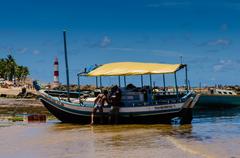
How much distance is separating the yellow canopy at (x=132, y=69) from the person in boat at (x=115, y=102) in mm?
979

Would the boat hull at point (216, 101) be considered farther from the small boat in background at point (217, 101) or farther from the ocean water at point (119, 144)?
the ocean water at point (119, 144)

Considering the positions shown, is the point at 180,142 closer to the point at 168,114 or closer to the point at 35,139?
the point at 35,139

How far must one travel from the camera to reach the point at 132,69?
26906mm

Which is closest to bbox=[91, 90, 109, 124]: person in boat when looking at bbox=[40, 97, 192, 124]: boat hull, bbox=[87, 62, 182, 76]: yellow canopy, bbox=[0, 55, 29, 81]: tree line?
bbox=[40, 97, 192, 124]: boat hull

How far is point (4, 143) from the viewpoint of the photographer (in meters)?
18.3

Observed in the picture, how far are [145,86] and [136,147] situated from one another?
11.5 m

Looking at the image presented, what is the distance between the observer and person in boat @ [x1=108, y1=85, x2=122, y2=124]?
87.0 ft

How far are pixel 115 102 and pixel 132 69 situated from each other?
7.05ft

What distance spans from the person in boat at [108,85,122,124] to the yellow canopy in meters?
0.98

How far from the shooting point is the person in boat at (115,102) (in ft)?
87.0

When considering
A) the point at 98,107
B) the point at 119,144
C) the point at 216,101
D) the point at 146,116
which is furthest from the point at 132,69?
the point at 216,101

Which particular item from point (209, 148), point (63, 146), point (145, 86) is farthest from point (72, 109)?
point (209, 148)

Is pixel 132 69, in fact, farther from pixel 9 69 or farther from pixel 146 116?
pixel 9 69

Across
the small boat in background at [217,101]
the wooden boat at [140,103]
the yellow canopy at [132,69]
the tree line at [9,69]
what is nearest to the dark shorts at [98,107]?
the wooden boat at [140,103]
